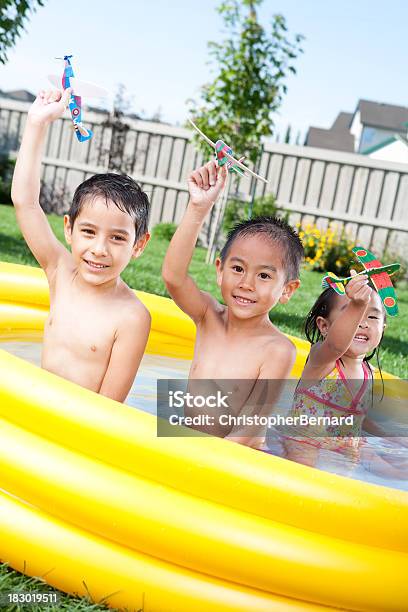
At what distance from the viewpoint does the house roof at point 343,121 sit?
53.5 m

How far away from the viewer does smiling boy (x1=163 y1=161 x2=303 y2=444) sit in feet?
8.13

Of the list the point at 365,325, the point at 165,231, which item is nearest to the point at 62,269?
the point at 365,325

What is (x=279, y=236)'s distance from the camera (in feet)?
8.31

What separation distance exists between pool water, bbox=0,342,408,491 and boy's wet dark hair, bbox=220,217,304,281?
69 cm

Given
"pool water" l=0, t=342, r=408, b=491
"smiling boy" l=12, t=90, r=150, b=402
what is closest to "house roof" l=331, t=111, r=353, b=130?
"pool water" l=0, t=342, r=408, b=491

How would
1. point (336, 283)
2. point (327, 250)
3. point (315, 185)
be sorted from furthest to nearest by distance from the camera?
point (315, 185) → point (327, 250) → point (336, 283)

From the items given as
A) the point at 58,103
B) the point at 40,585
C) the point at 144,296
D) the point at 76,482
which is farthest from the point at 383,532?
the point at 144,296

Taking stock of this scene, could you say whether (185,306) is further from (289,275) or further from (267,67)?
(267,67)

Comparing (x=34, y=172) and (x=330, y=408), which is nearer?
(x=34, y=172)

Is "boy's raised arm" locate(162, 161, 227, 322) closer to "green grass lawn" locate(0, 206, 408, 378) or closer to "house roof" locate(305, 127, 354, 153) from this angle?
"green grass lawn" locate(0, 206, 408, 378)

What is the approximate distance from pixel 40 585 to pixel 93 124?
12.5 metres

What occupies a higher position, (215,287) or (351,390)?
(351,390)

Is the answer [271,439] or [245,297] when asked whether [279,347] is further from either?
[271,439]

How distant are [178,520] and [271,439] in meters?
1.14
